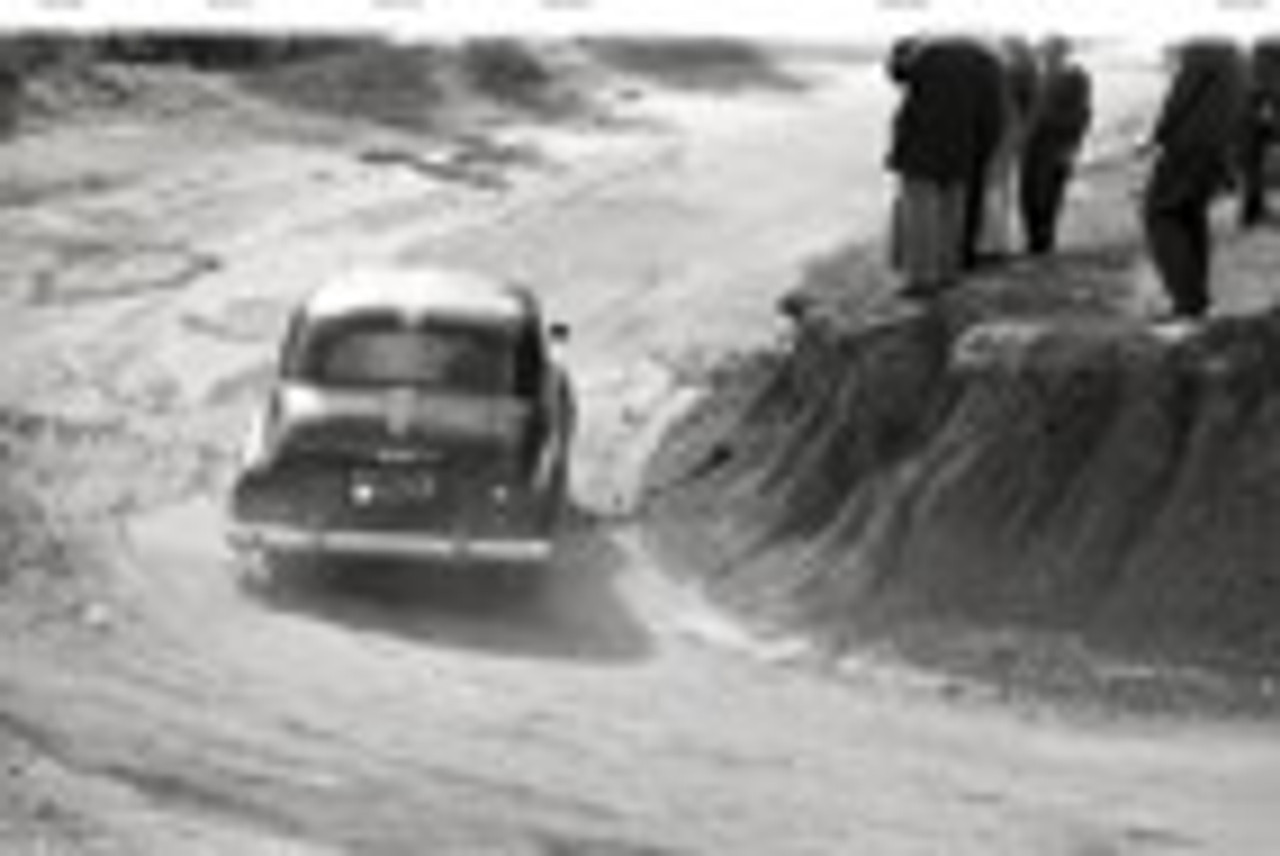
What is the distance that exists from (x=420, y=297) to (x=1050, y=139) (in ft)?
16.5

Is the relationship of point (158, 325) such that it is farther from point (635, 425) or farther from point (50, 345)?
point (635, 425)

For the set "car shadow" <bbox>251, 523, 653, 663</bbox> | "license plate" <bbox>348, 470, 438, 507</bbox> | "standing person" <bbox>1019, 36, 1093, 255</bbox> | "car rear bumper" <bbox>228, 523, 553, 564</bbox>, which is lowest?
"car shadow" <bbox>251, 523, 653, 663</bbox>

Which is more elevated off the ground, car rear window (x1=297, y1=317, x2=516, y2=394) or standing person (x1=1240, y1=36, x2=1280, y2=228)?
standing person (x1=1240, y1=36, x2=1280, y2=228)

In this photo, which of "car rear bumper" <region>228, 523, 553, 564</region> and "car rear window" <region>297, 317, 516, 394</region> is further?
"car rear window" <region>297, 317, 516, 394</region>

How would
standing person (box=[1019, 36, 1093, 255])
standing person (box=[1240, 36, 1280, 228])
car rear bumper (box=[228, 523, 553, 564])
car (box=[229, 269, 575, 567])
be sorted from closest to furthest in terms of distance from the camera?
car rear bumper (box=[228, 523, 553, 564]), car (box=[229, 269, 575, 567]), standing person (box=[1240, 36, 1280, 228]), standing person (box=[1019, 36, 1093, 255])

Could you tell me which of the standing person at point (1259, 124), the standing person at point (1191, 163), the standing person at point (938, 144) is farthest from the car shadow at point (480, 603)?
the standing person at point (1259, 124)

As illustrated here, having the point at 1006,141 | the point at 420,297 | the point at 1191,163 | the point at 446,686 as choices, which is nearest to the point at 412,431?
the point at 420,297

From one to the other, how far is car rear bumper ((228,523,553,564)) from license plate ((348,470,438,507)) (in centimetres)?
25

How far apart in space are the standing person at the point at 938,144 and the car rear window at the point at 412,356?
294 cm

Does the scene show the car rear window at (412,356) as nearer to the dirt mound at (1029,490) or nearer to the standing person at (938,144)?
the dirt mound at (1029,490)

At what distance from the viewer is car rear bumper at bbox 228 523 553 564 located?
21.8m

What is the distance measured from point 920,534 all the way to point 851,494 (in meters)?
1.40

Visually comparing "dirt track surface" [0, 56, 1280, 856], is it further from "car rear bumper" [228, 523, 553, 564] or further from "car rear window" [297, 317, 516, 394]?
"car rear window" [297, 317, 516, 394]

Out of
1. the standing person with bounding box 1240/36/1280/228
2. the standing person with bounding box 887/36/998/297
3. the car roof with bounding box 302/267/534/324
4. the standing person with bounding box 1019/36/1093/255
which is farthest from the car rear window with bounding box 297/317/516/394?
the standing person with bounding box 1240/36/1280/228
